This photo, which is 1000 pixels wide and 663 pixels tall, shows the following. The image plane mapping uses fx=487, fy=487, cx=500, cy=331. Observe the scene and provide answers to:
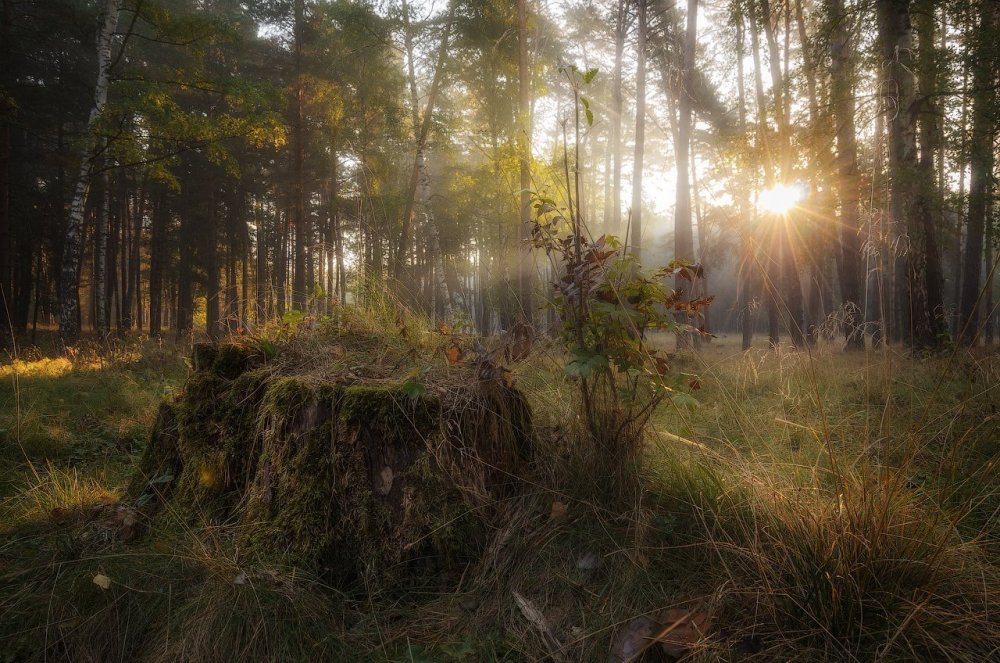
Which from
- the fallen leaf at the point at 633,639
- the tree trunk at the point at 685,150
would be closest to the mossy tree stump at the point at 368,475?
the fallen leaf at the point at 633,639

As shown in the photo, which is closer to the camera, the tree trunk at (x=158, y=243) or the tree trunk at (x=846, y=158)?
the tree trunk at (x=846, y=158)

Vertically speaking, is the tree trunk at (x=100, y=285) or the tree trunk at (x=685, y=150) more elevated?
the tree trunk at (x=685, y=150)

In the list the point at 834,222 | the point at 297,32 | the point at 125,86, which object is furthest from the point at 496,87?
the point at 834,222

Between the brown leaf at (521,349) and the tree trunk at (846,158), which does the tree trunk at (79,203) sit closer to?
the brown leaf at (521,349)

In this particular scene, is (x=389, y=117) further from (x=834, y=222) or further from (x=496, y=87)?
(x=834, y=222)

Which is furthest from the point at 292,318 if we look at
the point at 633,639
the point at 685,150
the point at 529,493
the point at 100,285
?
the point at 100,285

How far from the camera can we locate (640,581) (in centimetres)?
169

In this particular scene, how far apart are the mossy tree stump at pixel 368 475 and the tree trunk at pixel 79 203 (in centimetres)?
1022

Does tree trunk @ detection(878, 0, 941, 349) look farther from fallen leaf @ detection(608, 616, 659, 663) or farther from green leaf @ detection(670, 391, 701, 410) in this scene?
fallen leaf @ detection(608, 616, 659, 663)

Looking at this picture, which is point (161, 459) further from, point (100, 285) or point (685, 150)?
point (100, 285)

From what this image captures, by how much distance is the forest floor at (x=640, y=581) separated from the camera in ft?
4.46

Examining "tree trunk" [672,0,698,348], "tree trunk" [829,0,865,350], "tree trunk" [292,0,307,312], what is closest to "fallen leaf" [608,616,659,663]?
"tree trunk" [829,0,865,350]

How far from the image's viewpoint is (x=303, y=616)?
1738mm

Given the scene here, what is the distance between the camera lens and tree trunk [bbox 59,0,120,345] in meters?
9.50
